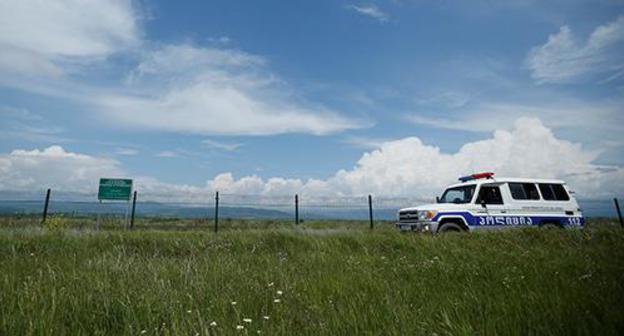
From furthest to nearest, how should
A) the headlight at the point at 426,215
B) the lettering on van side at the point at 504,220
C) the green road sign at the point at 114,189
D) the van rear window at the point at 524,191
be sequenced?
the green road sign at the point at 114,189, the van rear window at the point at 524,191, the lettering on van side at the point at 504,220, the headlight at the point at 426,215

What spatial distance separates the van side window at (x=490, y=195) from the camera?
11.7m

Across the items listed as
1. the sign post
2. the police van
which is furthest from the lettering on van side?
the sign post

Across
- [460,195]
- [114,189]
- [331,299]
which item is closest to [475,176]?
[460,195]

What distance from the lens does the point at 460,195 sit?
12.3 metres

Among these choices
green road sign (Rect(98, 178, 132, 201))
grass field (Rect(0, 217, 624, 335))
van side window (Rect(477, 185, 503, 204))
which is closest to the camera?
grass field (Rect(0, 217, 624, 335))

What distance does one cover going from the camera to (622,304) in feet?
7.56

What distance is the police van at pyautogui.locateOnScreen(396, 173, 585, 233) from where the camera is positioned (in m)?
11.1

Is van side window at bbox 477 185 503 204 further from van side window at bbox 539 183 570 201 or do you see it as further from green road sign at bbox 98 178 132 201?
green road sign at bbox 98 178 132 201

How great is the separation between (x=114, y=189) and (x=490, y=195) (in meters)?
15.4

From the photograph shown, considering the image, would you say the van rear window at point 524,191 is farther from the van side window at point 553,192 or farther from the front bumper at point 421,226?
the front bumper at point 421,226

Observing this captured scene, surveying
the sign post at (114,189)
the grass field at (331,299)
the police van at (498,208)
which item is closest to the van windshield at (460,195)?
the police van at (498,208)

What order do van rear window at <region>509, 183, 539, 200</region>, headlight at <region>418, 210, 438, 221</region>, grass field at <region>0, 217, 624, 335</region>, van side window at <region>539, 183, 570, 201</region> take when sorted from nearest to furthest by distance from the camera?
grass field at <region>0, 217, 624, 335</region>, headlight at <region>418, 210, 438, 221</region>, van rear window at <region>509, 183, 539, 200</region>, van side window at <region>539, 183, 570, 201</region>

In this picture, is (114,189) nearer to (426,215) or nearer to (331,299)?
(426,215)

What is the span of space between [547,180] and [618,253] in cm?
801
